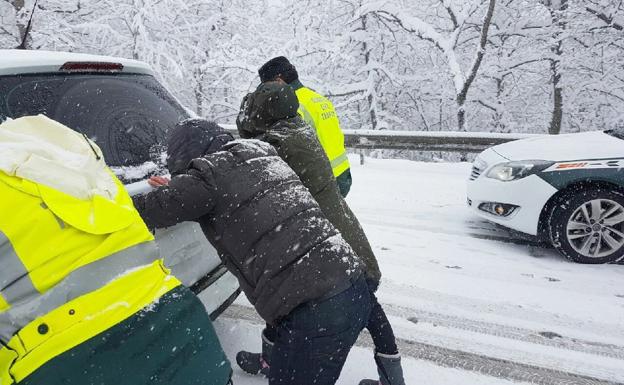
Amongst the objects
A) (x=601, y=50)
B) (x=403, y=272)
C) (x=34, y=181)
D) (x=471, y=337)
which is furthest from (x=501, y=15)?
(x=34, y=181)

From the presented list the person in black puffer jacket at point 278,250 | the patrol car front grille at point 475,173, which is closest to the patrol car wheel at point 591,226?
the patrol car front grille at point 475,173

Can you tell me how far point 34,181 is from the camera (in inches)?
41.8

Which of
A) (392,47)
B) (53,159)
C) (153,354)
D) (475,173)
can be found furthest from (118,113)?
(392,47)

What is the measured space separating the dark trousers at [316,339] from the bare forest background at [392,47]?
12.6m

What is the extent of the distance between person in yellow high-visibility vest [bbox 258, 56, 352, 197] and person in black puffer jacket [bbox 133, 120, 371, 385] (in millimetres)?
1606

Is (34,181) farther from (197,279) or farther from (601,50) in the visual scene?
(601,50)

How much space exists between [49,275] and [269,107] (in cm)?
147

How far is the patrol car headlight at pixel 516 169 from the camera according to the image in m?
4.61

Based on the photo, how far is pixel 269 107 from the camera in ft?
A: 7.63

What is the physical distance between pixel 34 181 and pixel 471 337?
114 inches

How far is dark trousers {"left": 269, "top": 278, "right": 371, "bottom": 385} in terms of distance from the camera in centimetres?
Result: 171

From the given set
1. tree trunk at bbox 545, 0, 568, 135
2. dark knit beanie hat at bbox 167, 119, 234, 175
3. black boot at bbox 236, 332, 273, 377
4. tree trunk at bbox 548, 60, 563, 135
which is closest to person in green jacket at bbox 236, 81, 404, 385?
dark knit beanie hat at bbox 167, 119, 234, 175

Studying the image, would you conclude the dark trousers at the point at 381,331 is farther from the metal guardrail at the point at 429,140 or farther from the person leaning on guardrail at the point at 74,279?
the metal guardrail at the point at 429,140

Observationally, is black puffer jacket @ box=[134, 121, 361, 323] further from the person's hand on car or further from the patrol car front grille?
the patrol car front grille
